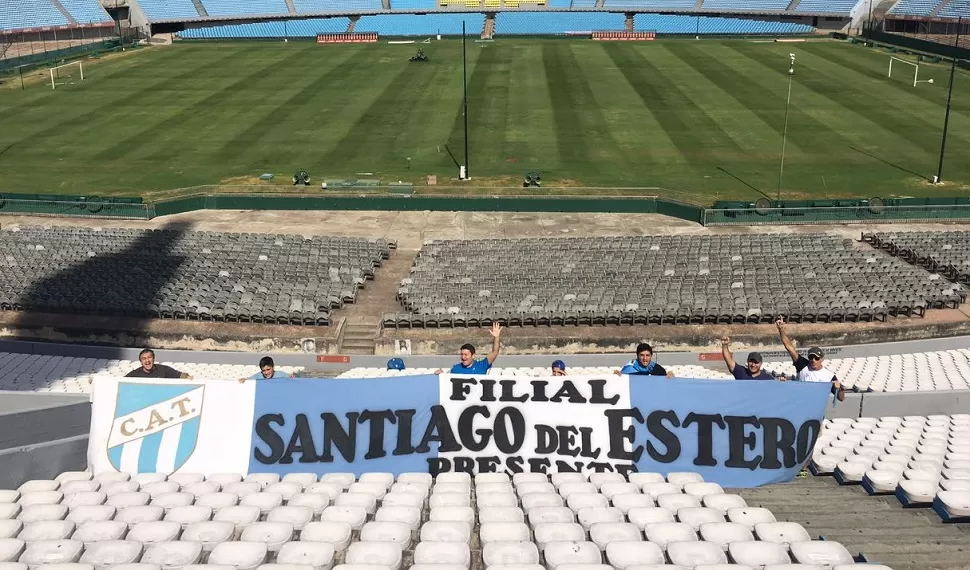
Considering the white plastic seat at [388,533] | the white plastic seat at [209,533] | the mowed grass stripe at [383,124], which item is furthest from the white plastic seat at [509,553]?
the mowed grass stripe at [383,124]

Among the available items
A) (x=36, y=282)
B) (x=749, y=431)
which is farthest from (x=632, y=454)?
(x=36, y=282)

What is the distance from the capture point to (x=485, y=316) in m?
24.2

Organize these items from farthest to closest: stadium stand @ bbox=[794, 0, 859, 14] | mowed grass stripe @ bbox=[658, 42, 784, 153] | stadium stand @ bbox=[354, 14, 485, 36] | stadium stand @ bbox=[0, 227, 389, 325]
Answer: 1. stadium stand @ bbox=[354, 14, 485, 36]
2. stadium stand @ bbox=[794, 0, 859, 14]
3. mowed grass stripe @ bbox=[658, 42, 784, 153]
4. stadium stand @ bbox=[0, 227, 389, 325]

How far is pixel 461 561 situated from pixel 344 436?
13.1 feet

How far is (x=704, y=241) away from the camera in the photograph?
3047 cm

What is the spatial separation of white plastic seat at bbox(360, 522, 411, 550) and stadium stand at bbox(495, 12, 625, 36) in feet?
297

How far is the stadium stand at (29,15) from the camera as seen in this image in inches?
3172

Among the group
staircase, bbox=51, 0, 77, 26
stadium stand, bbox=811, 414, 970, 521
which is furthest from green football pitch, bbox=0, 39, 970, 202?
stadium stand, bbox=811, 414, 970, 521

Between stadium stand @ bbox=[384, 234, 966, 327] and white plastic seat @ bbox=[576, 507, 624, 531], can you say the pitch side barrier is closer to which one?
white plastic seat @ bbox=[576, 507, 624, 531]

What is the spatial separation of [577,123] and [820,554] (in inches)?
1766

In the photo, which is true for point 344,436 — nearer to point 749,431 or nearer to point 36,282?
Result: point 749,431

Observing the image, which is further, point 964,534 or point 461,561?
point 964,534

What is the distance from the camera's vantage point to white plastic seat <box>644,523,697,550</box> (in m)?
8.55

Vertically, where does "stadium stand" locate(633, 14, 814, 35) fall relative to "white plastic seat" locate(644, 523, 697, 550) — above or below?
above
